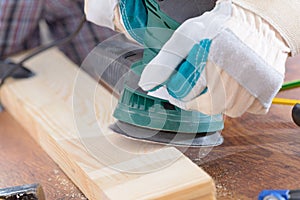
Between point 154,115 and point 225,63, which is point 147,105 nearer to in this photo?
point 154,115

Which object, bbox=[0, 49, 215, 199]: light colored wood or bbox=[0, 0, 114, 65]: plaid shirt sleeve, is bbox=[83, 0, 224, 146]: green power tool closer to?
bbox=[0, 49, 215, 199]: light colored wood

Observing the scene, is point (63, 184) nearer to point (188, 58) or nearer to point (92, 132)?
point (92, 132)

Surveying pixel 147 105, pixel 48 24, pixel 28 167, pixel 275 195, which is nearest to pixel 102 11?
pixel 147 105

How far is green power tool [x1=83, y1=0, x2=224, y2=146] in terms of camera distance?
74 cm

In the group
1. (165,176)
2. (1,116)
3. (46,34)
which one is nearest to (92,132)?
(165,176)

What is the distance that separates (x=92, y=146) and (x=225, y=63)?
278 mm

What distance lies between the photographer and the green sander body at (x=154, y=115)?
0.74m

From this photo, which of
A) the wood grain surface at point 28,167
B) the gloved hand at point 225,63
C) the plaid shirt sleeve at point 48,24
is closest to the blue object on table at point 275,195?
the gloved hand at point 225,63

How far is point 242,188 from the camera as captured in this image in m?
A: 0.70

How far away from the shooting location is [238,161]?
0.76 meters

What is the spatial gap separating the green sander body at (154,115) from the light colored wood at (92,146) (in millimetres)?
22

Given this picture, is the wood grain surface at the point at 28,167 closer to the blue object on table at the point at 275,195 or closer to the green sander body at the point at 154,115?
the green sander body at the point at 154,115

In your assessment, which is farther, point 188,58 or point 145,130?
point 145,130

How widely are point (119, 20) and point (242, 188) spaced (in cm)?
29
